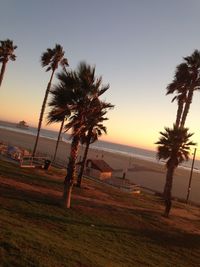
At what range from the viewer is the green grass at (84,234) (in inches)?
354

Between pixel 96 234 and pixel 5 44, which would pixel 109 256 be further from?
pixel 5 44

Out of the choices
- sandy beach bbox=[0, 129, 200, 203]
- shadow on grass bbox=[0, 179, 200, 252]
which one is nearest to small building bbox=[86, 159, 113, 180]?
sandy beach bbox=[0, 129, 200, 203]

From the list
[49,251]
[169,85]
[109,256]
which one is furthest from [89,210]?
[169,85]

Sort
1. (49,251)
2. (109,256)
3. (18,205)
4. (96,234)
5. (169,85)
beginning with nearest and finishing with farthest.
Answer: (49,251) < (109,256) < (96,234) < (18,205) < (169,85)

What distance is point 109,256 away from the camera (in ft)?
38.1

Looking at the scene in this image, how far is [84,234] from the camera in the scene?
13.9 metres

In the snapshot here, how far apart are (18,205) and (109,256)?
619 cm

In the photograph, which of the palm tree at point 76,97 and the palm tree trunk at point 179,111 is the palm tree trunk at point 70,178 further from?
the palm tree trunk at point 179,111

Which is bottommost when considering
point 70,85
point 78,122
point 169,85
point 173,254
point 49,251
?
point 173,254

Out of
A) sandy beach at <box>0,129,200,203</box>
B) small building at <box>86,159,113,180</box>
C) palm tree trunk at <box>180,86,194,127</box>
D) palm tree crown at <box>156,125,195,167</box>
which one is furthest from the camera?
sandy beach at <box>0,129,200,203</box>

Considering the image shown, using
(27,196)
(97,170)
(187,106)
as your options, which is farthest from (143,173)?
(27,196)

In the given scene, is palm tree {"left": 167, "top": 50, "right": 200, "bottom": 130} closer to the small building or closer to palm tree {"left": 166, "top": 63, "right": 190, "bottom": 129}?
palm tree {"left": 166, "top": 63, "right": 190, "bottom": 129}

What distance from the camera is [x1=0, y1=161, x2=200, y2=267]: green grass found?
8.99 meters

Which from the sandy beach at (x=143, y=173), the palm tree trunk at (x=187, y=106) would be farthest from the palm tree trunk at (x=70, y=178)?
the palm tree trunk at (x=187, y=106)
